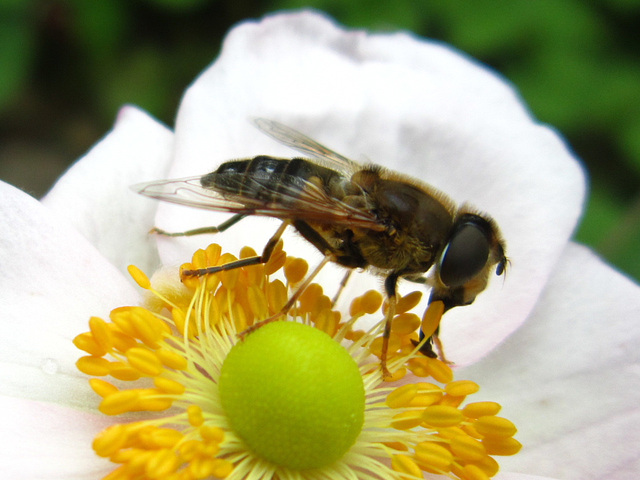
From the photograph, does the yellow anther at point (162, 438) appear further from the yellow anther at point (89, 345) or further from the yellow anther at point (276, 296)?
the yellow anther at point (276, 296)

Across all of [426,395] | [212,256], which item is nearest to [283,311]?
[212,256]

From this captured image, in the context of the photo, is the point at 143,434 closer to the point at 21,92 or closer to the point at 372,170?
the point at 372,170

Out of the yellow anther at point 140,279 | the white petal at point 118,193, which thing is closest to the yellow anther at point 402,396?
the yellow anther at point 140,279

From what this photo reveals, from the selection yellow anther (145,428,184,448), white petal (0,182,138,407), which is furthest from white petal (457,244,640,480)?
white petal (0,182,138,407)

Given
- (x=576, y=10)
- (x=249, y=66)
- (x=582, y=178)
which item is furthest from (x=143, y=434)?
(x=576, y=10)

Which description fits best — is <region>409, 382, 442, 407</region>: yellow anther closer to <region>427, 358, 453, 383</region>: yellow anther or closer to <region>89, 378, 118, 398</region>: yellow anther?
<region>427, 358, 453, 383</region>: yellow anther

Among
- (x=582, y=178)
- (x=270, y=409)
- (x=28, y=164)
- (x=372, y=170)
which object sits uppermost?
(x=582, y=178)
